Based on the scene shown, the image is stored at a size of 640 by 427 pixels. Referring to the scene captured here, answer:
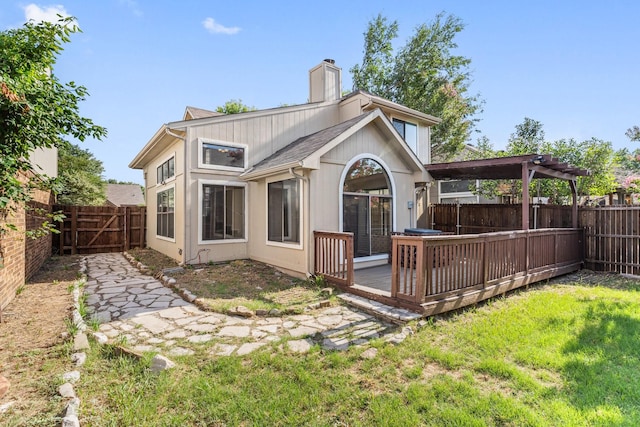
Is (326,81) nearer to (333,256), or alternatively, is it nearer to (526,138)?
(333,256)

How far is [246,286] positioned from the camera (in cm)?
673

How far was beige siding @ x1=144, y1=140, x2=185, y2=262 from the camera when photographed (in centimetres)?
895

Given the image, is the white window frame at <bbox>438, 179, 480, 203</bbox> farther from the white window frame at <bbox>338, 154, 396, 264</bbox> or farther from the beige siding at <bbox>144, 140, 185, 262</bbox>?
the beige siding at <bbox>144, 140, 185, 262</bbox>

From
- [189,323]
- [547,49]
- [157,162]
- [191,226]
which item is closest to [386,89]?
[547,49]

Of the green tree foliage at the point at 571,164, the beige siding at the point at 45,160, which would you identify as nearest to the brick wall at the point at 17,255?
the beige siding at the point at 45,160

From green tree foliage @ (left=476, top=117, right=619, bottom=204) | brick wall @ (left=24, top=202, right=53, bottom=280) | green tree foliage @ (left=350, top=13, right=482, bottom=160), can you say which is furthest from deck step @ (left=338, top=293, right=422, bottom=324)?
green tree foliage @ (left=350, top=13, right=482, bottom=160)

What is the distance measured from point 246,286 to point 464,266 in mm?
4281

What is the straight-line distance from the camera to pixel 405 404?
2.78 meters

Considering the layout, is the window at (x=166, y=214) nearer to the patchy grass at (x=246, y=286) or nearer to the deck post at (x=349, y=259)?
the patchy grass at (x=246, y=286)

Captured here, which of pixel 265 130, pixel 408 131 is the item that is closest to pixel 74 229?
pixel 265 130

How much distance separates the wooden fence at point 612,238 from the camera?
8555 mm

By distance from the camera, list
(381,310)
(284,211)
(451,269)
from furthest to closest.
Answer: (284,211), (451,269), (381,310)

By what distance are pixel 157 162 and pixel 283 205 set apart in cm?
672

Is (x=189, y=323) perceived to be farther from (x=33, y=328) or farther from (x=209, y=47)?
(x=209, y=47)
